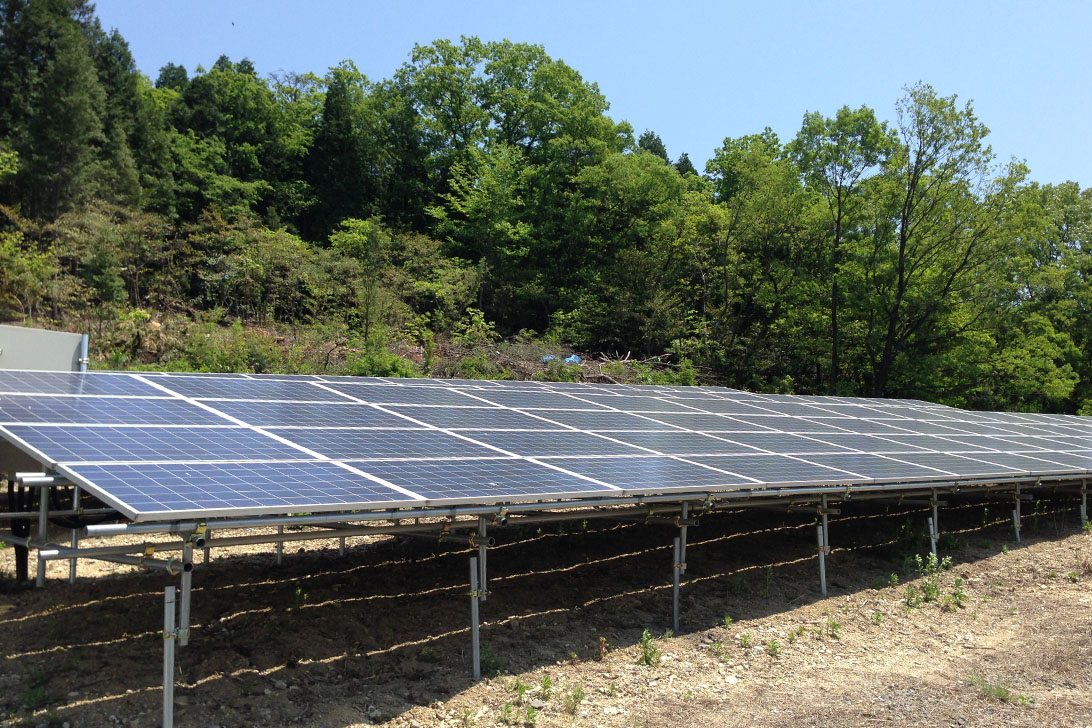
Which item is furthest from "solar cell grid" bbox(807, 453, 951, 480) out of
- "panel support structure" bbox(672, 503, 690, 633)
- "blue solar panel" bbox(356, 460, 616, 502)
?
"blue solar panel" bbox(356, 460, 616, 502)

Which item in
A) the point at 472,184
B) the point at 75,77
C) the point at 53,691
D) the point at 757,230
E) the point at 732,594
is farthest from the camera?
the point at 472,184

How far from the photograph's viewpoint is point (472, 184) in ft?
185

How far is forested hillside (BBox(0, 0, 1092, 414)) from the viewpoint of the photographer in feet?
121

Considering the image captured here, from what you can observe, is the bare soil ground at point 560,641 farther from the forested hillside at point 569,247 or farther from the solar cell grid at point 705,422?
the forested hillside at point 569,247

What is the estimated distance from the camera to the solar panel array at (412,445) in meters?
7.57

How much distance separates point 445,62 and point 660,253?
2777cm

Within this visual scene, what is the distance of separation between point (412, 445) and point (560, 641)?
3.12m

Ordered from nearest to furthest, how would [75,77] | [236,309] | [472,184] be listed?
[236,309] → [75,77] → [472,184]

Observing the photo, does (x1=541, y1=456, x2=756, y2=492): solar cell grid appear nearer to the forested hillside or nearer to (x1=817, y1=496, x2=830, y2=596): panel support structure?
(x1=817, y1=496, x2=830, y2=596): panel support structure

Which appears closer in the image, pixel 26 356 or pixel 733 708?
pixel 733 708

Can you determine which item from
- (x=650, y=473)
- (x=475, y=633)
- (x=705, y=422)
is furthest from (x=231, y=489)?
(x=705, y=422)

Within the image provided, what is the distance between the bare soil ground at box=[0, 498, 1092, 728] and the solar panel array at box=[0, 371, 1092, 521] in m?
2.11

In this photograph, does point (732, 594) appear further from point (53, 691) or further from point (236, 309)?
point (236, 309)

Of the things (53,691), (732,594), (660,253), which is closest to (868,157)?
(660,253)
